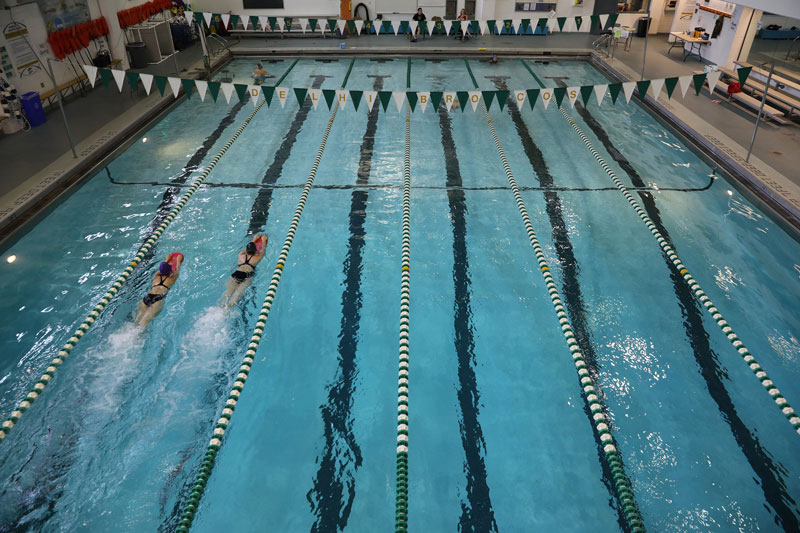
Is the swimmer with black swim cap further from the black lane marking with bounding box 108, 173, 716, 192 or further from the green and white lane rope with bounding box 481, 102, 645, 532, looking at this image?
the green and white lane rope with bounding box 481, 102, 645, 532

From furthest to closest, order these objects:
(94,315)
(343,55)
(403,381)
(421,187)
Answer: (343,55) → (421,187) → (94,315) → (403,381)

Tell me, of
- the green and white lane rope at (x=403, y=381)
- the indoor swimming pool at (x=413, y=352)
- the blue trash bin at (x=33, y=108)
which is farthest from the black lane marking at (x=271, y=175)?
the blue trash bin at (x=33, y=108)

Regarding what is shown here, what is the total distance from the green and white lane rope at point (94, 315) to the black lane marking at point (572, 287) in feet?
13.5

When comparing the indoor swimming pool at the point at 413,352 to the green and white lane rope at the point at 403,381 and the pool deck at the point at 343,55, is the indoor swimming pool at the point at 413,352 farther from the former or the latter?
the pool deck at the point at 343,55

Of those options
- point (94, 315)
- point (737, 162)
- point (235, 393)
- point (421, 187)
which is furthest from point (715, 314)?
point (94, 315)

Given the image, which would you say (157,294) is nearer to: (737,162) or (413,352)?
(413,352)

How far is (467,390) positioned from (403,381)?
508 mm

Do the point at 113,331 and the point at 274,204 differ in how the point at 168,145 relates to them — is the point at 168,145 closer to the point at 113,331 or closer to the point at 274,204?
the point at 274,204

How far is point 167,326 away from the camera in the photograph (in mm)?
4496

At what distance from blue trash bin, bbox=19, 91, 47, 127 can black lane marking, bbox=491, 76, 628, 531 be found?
7825mm

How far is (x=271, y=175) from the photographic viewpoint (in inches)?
278

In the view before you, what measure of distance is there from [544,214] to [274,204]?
3362mm

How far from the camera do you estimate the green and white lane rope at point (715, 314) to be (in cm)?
372

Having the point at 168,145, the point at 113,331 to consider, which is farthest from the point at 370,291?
the point at 168,145
